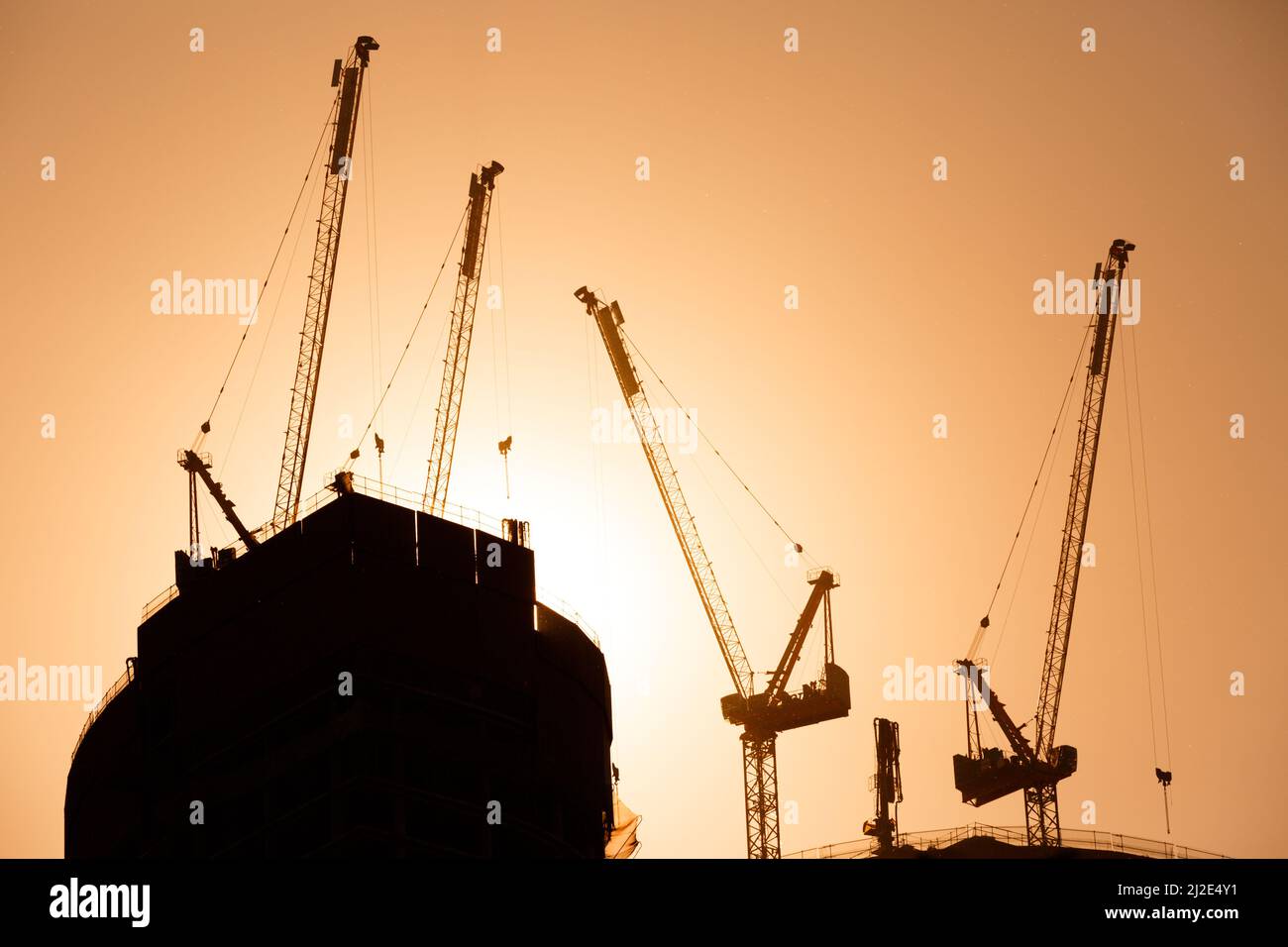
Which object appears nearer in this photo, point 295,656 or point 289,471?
point 295,656

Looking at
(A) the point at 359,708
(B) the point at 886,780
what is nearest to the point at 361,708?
(A) the point at 359,708

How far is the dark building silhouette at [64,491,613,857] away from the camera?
254ft

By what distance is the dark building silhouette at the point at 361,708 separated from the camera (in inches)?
3054

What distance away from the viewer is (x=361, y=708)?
77750 mm

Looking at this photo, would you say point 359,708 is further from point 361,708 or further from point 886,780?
point 886,780

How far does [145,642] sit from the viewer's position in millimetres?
87000
